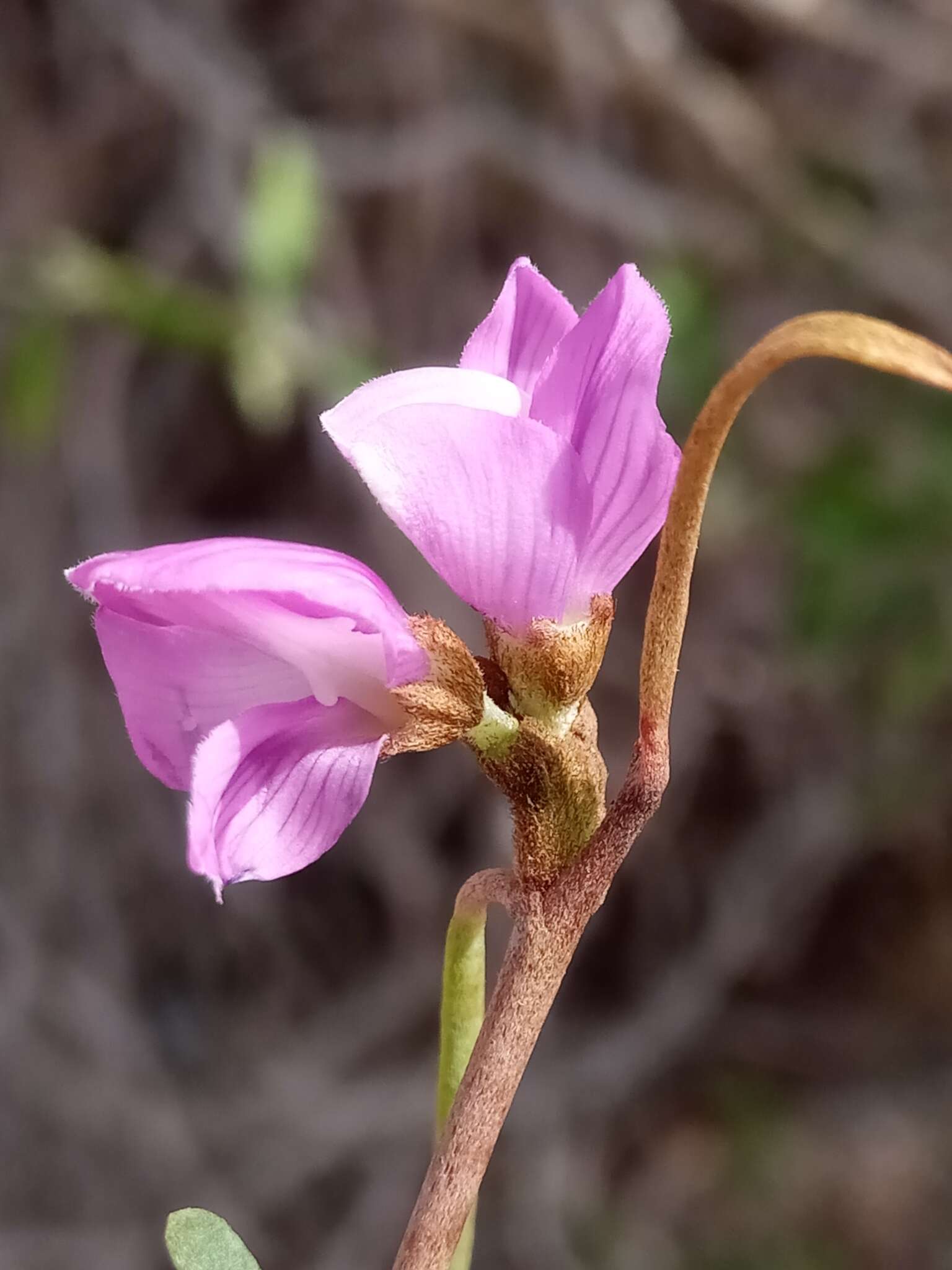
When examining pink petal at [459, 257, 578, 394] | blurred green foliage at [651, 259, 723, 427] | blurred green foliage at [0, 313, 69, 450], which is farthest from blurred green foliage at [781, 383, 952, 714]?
pink petal at [459, 257, 578, 394]

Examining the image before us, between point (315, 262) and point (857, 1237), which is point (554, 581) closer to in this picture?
point (315, 262)

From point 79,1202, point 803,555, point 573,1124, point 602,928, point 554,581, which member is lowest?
point 79,1202

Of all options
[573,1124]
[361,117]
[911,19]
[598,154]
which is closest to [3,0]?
[361,117]

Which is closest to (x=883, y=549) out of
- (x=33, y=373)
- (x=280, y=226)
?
(x=280, y=226)

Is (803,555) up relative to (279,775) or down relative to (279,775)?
down

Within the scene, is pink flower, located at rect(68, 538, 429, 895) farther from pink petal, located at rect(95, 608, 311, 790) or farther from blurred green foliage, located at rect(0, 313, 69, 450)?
blurred green foliage, located at rect(0, 313, 69, 450)

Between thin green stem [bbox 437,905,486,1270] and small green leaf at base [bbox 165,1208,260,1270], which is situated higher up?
thin green stem [bbox 437,905,486,1270]

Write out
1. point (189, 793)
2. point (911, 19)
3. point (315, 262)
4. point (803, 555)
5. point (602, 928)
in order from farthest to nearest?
point (602, 928) → point (315, 262) → point (911, 19) → point (803, 555) → point (189, 793)
